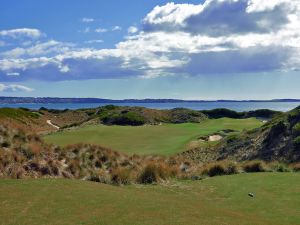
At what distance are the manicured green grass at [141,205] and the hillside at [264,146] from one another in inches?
578

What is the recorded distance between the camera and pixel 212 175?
21484 millimetres

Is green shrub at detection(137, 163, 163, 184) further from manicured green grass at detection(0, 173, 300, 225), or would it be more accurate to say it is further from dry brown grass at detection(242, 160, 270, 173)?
dry brown grass at detection(242, 160, 270, 173)

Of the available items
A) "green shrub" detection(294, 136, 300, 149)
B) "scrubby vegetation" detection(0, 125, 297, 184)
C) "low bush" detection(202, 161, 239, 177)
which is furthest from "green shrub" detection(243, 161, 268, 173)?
"green shrub" detection(294, 136, 300, 149)

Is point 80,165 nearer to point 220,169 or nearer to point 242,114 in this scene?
point 220,169

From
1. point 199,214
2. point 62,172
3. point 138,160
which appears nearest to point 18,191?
point 199,214

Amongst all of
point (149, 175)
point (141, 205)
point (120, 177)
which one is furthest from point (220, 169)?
point (141, 205)

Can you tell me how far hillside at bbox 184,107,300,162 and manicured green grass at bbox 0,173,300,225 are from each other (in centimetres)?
1467

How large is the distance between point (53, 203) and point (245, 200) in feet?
19.3

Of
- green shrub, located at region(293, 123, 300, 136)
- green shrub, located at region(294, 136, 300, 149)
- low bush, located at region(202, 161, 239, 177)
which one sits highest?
green shrub, located at region(293, 123, 300, 136)

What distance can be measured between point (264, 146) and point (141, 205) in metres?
23.7

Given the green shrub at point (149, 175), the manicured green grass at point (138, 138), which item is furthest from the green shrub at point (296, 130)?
the green shrub at point (149, 175)

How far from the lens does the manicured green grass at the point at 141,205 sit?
10137 millimetres

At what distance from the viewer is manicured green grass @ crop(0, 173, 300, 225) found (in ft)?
33.3

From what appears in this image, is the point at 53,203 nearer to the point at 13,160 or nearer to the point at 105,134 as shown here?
the point at 13,160
